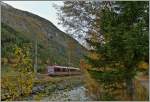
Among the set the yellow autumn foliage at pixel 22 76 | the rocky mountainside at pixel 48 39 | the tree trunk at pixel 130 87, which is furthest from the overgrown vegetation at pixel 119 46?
the yellow autumn foliage at pixel 22 76

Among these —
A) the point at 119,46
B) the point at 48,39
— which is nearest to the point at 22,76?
the point at 119,46

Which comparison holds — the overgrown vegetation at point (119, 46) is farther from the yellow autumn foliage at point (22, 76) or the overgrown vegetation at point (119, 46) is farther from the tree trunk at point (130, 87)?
the yellow autumn foliage at point (22, 76)

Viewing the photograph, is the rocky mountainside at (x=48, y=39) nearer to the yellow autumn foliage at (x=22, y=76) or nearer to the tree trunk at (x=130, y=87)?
the yellow autumn foliage at (x=22, y=76)

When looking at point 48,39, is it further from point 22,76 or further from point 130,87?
point 130,87

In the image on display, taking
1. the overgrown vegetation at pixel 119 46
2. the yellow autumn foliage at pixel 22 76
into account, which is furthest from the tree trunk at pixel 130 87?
the yellow autumn foliage at pixel 22 76

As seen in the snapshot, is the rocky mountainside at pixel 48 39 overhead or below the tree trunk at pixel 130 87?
overhead

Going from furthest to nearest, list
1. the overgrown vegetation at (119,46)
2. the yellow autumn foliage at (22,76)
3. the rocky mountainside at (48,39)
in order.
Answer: the rocky mountainside at (48,39) < the yellow autumn foliage at (22,76) < the overgrown vegetation at (119,46)

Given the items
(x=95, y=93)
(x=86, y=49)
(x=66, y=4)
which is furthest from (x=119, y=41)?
(x=66, y=4)

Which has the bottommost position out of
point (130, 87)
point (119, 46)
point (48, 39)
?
point (130, 87)

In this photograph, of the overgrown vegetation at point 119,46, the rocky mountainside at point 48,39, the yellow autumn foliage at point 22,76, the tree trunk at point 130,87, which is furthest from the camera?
the rocky mountainside at point 48,39

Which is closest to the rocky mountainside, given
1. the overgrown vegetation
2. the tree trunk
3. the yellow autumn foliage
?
the overgrown vegetation

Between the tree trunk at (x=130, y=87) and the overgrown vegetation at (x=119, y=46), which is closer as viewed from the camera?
the overgrown vegetation at (x=119, y=46)

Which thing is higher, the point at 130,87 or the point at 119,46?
the point at 119,46

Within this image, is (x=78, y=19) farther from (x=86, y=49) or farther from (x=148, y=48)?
(x=148, y=48)
